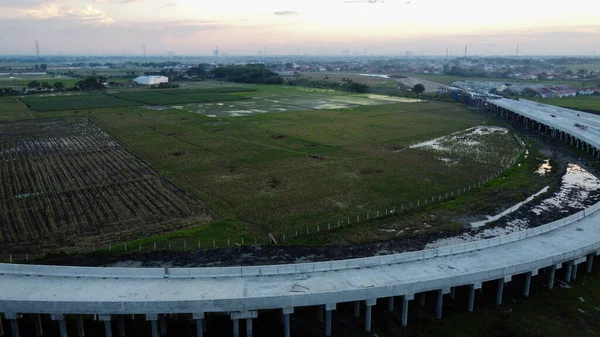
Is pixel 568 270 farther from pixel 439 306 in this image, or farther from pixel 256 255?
pixel 256 255

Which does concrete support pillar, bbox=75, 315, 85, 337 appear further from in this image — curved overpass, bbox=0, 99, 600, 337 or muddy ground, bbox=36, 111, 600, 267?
muddy ground, bbox=36, 111, 600, 267

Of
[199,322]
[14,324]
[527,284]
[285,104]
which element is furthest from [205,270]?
[285,104]

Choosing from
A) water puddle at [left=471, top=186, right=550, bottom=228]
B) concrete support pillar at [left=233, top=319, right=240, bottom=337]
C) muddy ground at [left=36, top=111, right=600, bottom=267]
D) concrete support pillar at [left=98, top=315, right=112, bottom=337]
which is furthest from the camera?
water puddle at [left=471, top=186, right=550, bottom=228]

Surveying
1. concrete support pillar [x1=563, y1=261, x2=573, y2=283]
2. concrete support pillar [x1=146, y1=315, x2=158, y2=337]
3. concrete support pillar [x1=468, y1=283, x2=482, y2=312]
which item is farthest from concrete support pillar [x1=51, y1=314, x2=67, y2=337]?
concrete support pillar [x1=563, y1=261, x2=573, y2=283]

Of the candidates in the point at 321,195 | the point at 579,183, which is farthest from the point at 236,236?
the point at 579,183

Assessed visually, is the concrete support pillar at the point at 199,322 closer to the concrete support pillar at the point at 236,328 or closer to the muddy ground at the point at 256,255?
the concrete support pillar at the point at 236,328

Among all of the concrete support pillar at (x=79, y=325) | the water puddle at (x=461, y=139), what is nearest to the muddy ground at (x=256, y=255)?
the concrete support pillar at (x=79, y=325)
